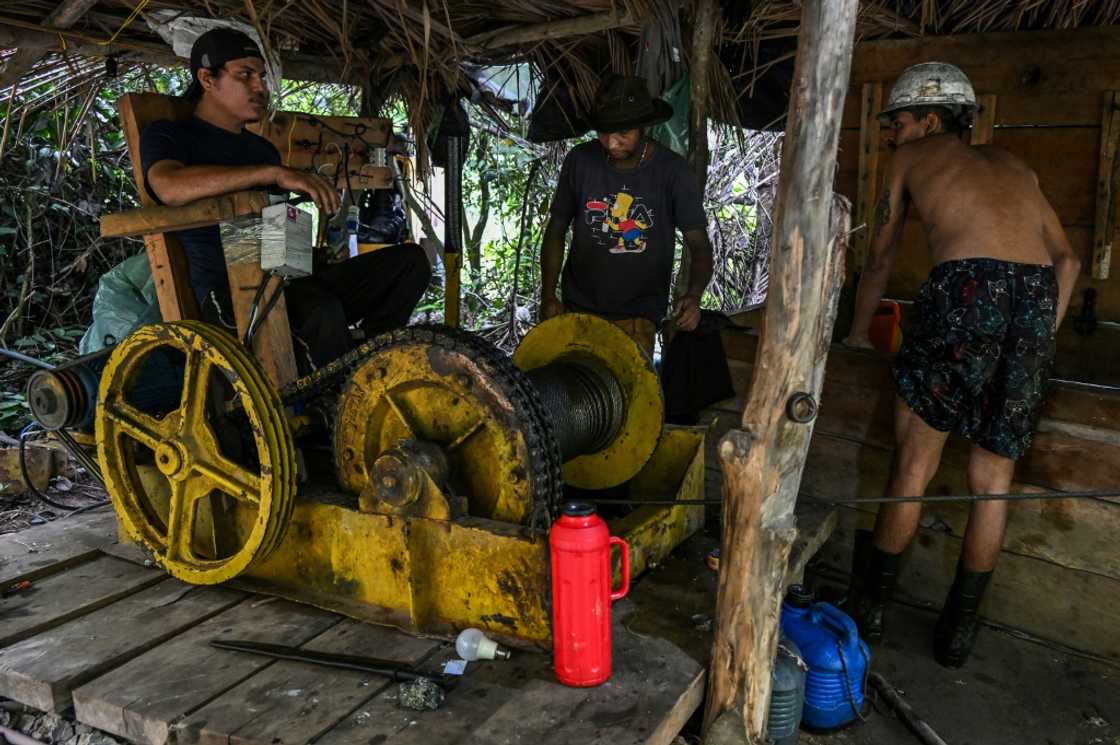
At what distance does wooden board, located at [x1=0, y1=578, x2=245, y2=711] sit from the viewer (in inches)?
102

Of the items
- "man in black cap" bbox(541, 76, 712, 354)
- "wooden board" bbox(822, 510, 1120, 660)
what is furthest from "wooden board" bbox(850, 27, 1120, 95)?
"wooden board" bbox(822, 510, 1120, 660)

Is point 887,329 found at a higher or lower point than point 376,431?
higher

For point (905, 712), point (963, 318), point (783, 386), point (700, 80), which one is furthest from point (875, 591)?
point (700, 80)

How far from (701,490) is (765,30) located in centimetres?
306

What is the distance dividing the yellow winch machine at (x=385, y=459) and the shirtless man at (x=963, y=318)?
0.98 m

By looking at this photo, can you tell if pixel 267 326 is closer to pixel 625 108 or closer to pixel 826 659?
pixel 625 108

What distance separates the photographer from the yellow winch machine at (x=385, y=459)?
8.59 feet

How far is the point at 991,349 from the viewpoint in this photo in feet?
11.0

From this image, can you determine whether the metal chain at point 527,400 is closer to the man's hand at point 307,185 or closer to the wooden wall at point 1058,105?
the man's hand at point 307,185

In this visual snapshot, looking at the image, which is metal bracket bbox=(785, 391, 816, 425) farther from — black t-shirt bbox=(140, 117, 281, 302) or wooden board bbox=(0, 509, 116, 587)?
wooden board bbox=(0, 509, 116, 587)

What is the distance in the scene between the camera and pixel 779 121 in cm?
589

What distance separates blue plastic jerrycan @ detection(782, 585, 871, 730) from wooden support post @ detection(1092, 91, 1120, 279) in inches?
120

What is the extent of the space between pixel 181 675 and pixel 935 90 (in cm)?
367

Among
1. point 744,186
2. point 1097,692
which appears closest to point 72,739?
point 1097,692
